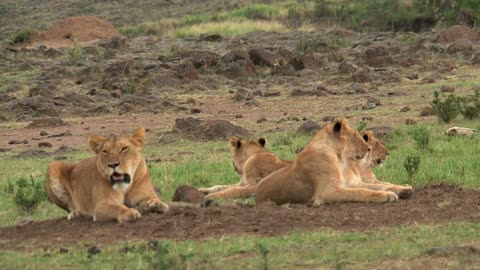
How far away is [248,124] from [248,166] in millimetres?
6970

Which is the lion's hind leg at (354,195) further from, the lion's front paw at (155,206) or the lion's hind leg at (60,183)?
the lion's hind leg at (60,183)

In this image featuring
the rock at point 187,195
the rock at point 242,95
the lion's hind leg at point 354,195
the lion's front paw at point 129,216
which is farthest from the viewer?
the rock at point 242,95

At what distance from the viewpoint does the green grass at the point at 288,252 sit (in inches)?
276

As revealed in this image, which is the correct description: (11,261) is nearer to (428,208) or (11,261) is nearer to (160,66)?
(428,208)

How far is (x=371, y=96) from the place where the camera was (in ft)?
68.1

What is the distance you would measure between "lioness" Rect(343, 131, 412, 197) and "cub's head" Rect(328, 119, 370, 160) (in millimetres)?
78

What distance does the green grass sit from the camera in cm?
700

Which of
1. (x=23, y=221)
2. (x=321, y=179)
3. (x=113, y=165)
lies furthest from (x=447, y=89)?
(x=113, y=165)

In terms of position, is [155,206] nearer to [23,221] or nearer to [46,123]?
[23,221]

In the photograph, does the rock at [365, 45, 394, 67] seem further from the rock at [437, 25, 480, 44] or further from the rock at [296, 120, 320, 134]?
the rock at [296, 120, 320, 134]

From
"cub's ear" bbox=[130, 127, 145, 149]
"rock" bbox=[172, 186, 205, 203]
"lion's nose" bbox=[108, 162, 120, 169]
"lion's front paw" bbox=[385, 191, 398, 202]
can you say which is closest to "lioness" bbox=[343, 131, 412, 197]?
"lion's front paw" bbox=[385, 191, 398, 202]

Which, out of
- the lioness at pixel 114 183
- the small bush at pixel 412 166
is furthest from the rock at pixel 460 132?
the lioness at pixel 114 183

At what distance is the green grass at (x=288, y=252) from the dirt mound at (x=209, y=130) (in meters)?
8.25

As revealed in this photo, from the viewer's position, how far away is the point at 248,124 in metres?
18.1
